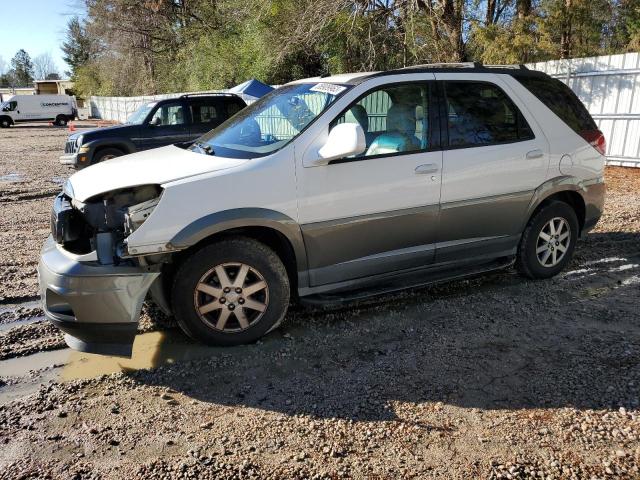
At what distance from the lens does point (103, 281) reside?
10.9 feet

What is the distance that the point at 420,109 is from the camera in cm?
435

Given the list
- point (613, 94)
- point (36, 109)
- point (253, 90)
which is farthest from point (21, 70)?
point (613, 94)

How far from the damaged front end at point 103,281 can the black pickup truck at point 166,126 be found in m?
8.44

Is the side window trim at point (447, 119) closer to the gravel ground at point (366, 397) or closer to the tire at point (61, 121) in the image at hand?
the gravel ground at point (366, 397)

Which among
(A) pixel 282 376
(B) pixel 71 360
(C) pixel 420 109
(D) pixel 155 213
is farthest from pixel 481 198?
(B) pixel 71 360

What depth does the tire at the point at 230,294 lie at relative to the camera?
3.63 m

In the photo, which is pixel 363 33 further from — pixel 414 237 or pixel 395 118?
pixel 414 237

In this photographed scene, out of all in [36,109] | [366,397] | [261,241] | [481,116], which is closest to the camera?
[366,397]

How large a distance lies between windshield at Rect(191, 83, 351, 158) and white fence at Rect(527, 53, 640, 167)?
31.6 feet

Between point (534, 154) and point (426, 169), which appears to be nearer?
point (426, 169)

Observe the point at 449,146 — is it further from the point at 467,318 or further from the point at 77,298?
the point at 77,298

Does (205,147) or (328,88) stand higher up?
(328,88)

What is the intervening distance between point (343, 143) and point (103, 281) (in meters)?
1.83

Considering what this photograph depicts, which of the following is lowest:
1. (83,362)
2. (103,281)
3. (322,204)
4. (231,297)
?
(83,362)
